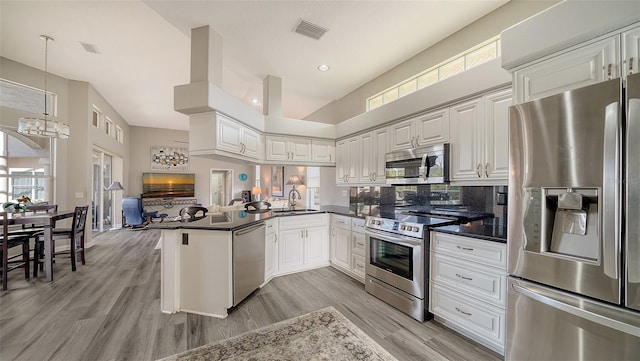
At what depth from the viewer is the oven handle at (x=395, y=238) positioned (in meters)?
2.37

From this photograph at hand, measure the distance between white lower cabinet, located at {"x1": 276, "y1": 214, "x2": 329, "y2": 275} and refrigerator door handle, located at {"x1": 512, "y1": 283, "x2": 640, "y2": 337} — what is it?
8.37 ft

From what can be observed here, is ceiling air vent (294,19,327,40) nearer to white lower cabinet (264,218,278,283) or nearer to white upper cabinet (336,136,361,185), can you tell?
white upper cabinet (336,136,361,185)

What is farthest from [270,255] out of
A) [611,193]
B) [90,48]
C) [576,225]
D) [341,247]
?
[90,48]

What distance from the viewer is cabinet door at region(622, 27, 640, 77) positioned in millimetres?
1228

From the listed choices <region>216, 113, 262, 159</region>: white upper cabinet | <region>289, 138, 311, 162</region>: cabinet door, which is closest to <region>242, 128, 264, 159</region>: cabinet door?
<region>216, 113, 262, 159</region>: white upper cabinet

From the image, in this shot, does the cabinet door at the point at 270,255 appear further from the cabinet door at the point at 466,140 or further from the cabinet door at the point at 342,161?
the cabinet door at the point at 466,140

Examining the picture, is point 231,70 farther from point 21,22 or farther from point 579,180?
point 579,180

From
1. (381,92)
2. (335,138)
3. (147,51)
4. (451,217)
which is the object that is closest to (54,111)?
(147,51)

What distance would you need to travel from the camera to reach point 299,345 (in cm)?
195

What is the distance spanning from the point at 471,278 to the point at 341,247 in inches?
72.6

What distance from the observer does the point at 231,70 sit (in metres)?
3.88

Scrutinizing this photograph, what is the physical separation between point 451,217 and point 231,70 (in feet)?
12.8

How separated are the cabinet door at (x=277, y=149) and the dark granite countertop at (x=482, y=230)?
2494 millimetres

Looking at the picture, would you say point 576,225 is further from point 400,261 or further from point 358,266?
point 358,266
